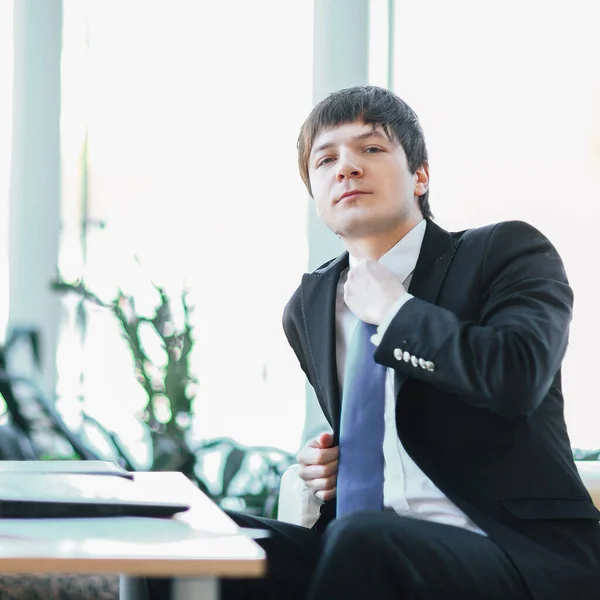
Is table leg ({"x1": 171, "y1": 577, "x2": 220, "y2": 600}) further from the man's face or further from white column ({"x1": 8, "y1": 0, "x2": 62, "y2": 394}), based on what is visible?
white column ({"x1": 8, "y1": 0, "x2": 62, "y2": 394})

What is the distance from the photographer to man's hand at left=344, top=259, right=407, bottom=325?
1.48m

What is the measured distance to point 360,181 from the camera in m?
1.72

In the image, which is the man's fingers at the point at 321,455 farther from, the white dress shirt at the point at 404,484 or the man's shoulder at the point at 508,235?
the man's shoulder at the point at 508,235

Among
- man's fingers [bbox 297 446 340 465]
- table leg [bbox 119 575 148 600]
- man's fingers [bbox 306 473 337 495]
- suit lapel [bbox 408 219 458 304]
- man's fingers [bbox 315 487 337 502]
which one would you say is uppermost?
suit lapel [bbox 408 219 458 304]

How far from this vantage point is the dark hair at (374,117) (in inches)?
71.3

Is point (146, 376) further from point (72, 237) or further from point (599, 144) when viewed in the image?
point (599, 144)

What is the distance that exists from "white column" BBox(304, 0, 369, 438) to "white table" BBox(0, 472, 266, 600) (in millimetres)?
2043

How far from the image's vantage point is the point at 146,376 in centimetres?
264

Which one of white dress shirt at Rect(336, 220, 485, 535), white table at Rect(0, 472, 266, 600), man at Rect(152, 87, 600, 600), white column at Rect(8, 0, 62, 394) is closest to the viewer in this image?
white table at Rect(0, 472, 266, 600)

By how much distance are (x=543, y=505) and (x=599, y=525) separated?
110 millimetres

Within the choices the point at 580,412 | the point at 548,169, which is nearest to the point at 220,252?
the point at 548,169

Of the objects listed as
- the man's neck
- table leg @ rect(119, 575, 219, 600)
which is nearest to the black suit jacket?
the man's neck

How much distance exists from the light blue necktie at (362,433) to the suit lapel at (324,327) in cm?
12

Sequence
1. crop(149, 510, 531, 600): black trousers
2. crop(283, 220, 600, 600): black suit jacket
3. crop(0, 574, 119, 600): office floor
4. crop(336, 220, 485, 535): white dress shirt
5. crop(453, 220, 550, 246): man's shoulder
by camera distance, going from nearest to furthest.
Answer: crop(149, 510, 531, 600): black trousers
crop(283, 220, 600, 600): black suit jacket
crop(336, 220, 485, 535): white dress shirt
crop(453, 220, 550, 246): man's shoulder
crop(0, 574, 119, 600): office floor
